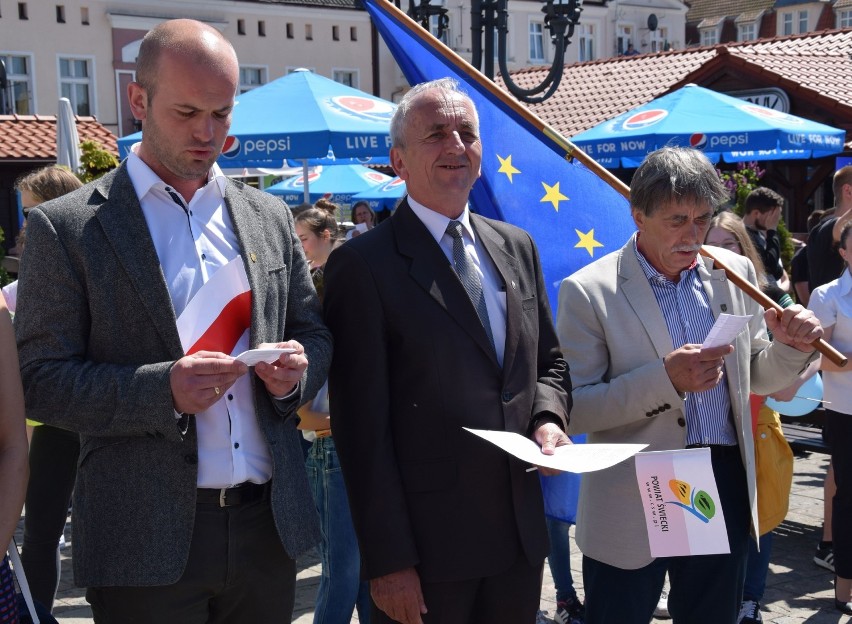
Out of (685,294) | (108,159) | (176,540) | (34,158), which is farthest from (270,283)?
(34,158)

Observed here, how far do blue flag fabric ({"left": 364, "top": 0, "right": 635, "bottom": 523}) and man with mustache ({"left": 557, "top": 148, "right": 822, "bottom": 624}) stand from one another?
87 cm

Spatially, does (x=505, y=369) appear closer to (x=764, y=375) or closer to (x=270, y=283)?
(x=270, y=283)

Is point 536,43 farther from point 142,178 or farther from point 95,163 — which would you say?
point 142,178

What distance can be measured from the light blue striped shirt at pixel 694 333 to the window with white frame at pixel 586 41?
4571 centimetres

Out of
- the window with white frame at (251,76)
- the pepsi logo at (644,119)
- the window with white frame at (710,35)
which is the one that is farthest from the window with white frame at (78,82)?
the window with white frame at (710,35)

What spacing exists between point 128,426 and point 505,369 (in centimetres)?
99

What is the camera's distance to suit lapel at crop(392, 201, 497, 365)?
8.98ft

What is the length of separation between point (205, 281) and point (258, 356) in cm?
33

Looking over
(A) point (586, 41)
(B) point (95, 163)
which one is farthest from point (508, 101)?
(A) point (586, 41)

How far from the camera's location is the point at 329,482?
410 centimetres

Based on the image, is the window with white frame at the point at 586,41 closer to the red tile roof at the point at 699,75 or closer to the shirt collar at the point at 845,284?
the red tile roof at the point at 699,75

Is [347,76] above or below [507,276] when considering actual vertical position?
above

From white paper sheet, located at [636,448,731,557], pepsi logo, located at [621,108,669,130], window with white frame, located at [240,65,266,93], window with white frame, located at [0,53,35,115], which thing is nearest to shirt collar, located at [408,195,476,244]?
white paper sheet, located at [636,448,731,557]

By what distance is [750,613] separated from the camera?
16.0 feet
